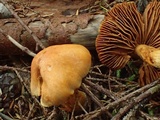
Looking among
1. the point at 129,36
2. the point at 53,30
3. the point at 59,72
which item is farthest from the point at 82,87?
the point at 53,30

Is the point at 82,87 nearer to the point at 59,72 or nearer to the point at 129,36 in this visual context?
the point at 59,72

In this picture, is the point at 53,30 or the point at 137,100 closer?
the point at 137,100

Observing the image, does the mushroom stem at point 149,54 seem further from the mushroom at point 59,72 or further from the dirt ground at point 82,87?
the mushroom at point 59,72

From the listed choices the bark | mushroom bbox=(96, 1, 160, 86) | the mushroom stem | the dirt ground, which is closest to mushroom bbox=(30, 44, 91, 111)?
the dirt ground

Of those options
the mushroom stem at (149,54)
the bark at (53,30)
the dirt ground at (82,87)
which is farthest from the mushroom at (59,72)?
the bark at (53,30)

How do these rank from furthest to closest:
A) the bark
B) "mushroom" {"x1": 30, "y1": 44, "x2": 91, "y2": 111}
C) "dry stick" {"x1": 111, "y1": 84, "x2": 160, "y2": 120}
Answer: the bark
"dry stick" {"x1": 111, "y1": 84, "x2": 160, "y2": 120}
"mushroom" {"x1": 30, "y1": 44, "x2": 91, "y2": 111}

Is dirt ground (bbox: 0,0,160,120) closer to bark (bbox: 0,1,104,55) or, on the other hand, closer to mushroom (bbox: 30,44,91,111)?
bark (bbox: 0,1,104,55)

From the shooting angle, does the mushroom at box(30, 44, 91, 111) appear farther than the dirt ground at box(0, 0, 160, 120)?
No
